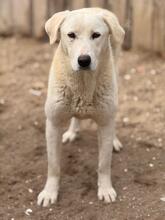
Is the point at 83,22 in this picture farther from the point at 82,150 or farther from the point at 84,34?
the point at 82,150

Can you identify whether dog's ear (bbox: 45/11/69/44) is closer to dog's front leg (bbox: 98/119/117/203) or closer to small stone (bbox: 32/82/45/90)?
dog's front leg (bbox: 98/119/117/203)

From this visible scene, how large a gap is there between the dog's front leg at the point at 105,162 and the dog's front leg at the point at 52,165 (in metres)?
→ 0.28

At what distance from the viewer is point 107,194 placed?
4.08 metres

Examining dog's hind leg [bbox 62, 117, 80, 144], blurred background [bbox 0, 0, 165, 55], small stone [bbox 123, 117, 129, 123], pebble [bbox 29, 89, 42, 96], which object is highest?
blurred background [bbox 0, 0, 165, 55]

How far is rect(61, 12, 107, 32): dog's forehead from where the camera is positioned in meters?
3.47

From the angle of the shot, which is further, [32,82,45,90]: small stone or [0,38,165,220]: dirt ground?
[32,82,45,90]: small stone

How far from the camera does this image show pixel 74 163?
4.43 metres

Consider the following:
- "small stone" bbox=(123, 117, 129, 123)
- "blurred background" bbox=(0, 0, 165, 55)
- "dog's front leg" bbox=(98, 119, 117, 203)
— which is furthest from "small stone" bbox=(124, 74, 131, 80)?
"dog's front leg" bbox=(98, 119, 117, 203)

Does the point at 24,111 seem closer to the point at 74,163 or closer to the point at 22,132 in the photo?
the point at 22,132

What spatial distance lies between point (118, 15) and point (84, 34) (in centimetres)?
231

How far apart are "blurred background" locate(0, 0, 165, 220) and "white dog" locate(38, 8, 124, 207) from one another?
0.14 meters

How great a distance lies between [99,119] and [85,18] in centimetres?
71

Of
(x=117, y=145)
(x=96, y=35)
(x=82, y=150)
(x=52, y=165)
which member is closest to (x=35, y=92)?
(x=82, y=150)

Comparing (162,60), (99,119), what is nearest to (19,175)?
(99,119)
